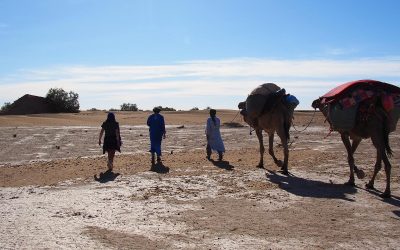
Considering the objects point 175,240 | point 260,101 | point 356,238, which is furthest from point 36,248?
point 260,101

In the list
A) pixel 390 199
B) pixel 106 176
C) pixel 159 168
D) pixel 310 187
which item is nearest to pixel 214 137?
pixel 159 168

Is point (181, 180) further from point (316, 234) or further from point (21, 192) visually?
point (316, 234)

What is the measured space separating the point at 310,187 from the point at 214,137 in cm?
584

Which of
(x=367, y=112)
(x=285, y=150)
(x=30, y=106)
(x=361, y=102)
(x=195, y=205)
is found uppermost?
(x=30, y=106)

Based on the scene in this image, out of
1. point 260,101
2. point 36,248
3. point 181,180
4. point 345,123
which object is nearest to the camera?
point 36,248

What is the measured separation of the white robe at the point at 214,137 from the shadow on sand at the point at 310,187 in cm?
393

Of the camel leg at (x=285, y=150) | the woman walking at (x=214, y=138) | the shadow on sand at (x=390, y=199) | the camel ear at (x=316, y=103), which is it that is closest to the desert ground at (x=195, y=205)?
the shadow on sand at (x=390, y=199)

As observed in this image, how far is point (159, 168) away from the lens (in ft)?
46.0

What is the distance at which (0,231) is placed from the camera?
7324mm

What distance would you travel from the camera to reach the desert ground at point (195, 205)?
6828 millimetres

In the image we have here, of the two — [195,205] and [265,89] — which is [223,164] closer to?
[265,89]

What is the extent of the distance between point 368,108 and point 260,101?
3.85 meters

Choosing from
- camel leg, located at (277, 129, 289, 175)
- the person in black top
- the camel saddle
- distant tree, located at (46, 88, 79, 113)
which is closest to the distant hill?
distant tree, located at (46, 88, 79, 113)

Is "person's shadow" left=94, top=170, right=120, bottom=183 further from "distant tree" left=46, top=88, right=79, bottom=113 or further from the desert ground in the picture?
"distant tree" left=46, top=88, right=79, bottom=113
